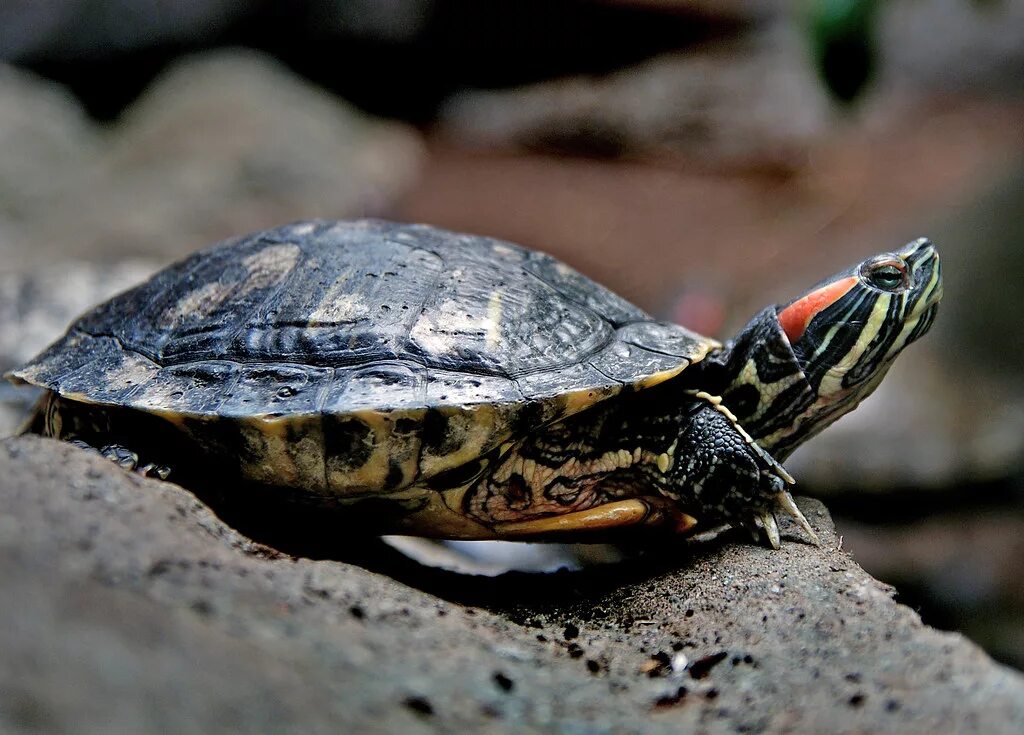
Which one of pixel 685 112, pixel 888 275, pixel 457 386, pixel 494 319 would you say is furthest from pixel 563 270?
pixel 685 112

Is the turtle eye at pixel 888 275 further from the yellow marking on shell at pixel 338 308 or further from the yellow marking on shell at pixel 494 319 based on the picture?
the yellow marking on shell at pixel 338 308

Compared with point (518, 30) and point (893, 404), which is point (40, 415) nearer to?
point (893, 404)

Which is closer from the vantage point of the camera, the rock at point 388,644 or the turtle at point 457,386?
the rock at point 388,644

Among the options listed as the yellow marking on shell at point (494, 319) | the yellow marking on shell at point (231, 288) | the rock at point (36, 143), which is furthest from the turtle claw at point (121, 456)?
the rock at point (36, 143)

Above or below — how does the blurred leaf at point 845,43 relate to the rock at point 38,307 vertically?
above

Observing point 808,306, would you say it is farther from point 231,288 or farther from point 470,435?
point 231,288

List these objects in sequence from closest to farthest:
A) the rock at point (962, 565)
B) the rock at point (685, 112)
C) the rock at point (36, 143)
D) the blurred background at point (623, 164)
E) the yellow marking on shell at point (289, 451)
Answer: the yellow marking on shell at point (289, 451) < the rock at point (962, 565) < the blurred background at point (623, 164) < the rock at point (36, 143) < the rock at point (685, 112)

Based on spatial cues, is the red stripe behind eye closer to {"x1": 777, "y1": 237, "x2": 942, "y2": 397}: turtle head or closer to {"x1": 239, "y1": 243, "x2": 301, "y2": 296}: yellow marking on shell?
{"x1": 777, "y1": 237, "x2": 942, "y2": 397}: turtle head
